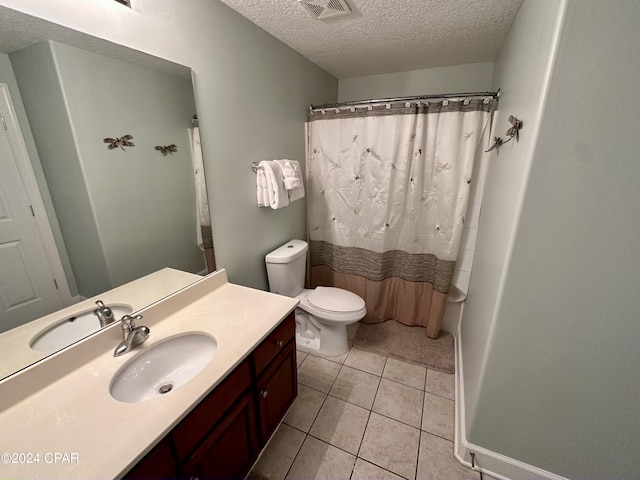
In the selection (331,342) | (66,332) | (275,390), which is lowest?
(331,342)

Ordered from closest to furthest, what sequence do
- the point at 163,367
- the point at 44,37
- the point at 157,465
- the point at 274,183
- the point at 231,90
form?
the point at 157,465 → the point at 44,37 → the point at 163,367 → the point at 231,90 → the point at 274,183

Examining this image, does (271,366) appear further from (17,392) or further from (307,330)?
(307,330)

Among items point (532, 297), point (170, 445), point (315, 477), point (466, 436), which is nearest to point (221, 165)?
point (170, 445)

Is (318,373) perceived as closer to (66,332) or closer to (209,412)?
(209,412)

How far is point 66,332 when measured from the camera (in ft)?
2.91

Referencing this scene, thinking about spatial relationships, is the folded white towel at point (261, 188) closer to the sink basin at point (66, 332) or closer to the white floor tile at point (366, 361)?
the sink basin at point (66, 332)

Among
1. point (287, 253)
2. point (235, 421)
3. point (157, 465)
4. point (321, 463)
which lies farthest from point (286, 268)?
point (157, 465)

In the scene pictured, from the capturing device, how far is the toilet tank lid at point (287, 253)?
178 cm

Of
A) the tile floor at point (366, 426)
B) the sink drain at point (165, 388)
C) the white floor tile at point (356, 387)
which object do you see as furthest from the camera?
the white floor tile at point (356, 387)

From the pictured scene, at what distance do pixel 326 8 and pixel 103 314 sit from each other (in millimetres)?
1700

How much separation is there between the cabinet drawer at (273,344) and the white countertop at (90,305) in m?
0.51

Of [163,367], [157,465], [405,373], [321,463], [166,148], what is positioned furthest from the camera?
[405,373]

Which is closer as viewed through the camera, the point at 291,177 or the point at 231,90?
the point at 231,90

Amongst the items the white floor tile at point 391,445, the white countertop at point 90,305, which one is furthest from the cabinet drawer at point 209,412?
the white floor tile at point 391,445
